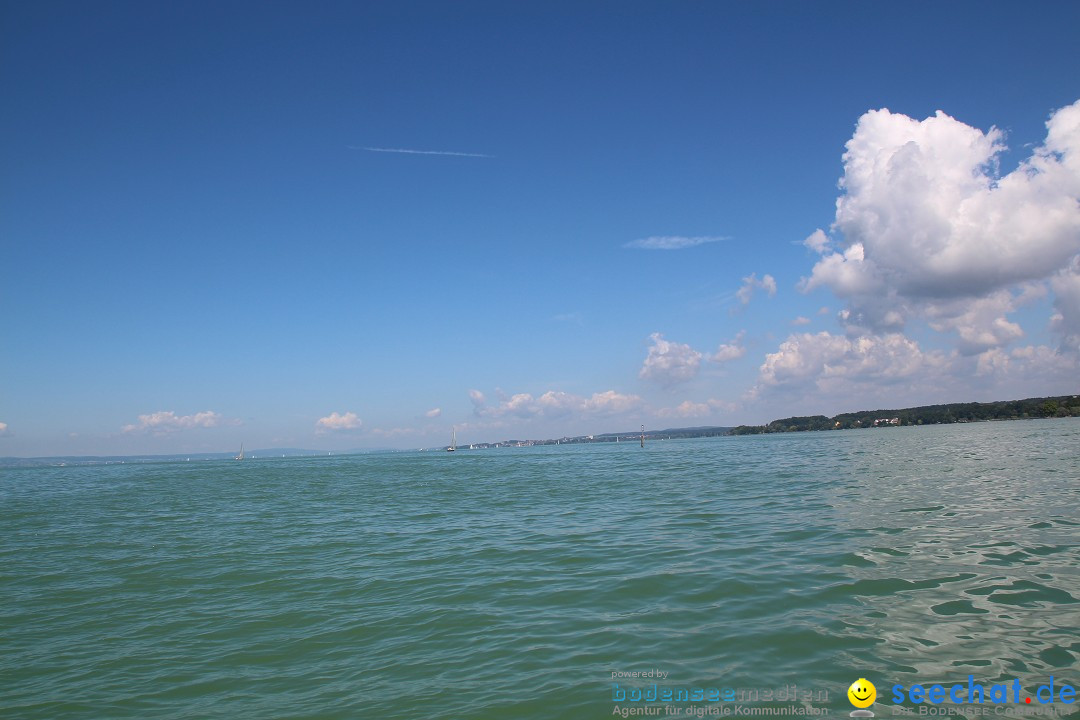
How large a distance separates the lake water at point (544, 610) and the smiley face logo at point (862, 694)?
4.1 inches

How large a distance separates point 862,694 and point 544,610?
5.80 m

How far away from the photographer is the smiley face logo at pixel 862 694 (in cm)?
696

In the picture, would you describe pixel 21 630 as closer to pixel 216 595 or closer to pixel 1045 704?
pixel 216 595

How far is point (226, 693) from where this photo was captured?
335 inches

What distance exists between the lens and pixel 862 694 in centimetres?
707

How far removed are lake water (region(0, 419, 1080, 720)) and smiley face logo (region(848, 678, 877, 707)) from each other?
0.10 m

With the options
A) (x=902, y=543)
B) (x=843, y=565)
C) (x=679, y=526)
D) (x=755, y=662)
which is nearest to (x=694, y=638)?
(x=755, y=662)

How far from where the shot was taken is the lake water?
799cm

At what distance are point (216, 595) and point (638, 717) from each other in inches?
451
